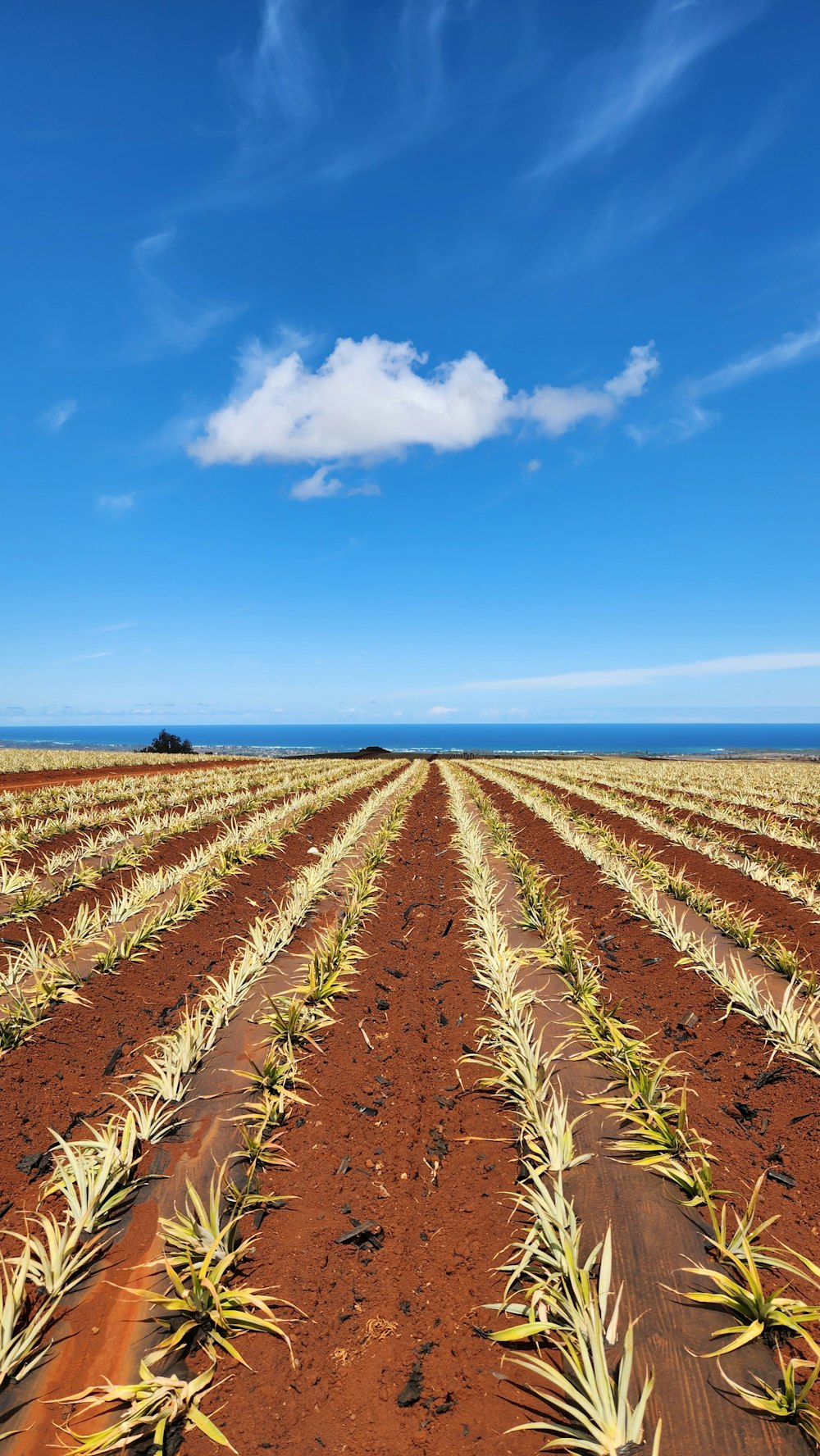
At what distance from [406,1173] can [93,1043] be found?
2669 mm

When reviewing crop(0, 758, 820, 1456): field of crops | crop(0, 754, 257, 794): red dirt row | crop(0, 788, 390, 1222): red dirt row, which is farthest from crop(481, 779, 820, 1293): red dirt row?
crop(0, 754, 257, 794): red dirt row

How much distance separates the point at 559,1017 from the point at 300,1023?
2.21 meters

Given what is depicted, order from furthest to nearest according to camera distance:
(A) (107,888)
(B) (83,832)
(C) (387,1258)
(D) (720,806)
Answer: (D) (720,806), (B) (83,832), (A) (107,888), (C) (387,1258)

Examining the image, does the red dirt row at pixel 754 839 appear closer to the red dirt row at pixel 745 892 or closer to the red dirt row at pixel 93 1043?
the red dirt row at pixel 745 892

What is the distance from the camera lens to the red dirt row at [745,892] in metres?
6.88

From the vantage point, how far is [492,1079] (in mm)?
3926

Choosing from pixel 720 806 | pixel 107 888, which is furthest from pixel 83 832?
pixel 720 806

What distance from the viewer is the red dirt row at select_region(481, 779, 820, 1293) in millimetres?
3270

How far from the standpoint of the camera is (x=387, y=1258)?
2.87 m

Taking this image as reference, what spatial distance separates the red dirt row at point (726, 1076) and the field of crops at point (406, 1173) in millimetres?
23

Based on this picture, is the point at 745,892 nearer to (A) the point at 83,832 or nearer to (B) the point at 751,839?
(B) the point at 751,839

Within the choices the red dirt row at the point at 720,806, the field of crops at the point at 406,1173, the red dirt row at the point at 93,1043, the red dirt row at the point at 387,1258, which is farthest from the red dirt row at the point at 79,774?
the red dirt row at the point at 720,806

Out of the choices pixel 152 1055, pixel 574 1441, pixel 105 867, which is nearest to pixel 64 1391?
pixel 574 1441

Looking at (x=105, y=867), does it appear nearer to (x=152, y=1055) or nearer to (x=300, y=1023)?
(x=152, y=1055)
